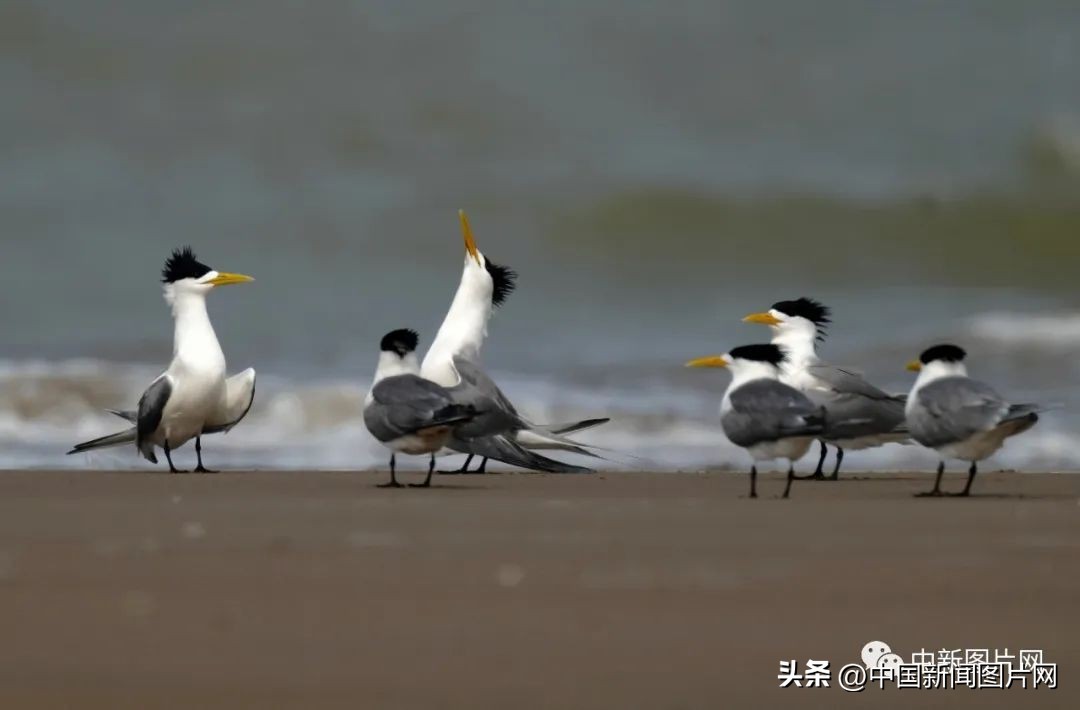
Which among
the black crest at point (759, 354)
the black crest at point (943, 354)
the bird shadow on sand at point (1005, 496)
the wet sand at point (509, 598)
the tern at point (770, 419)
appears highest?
the black crest at point (943, 354)

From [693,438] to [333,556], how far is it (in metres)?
6.22

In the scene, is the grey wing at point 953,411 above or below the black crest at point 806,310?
below

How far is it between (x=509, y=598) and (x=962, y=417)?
9.96 ft

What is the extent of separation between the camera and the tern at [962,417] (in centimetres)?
684

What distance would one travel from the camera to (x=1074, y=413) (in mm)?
11414

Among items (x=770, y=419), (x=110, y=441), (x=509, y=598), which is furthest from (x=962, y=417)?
(x=110, y=441)

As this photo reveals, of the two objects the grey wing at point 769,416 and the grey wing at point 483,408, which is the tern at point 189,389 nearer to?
the grey wing at point 483,408

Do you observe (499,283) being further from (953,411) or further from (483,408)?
(953,411)

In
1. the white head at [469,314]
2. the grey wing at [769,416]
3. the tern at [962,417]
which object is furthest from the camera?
the white head at [469,314]

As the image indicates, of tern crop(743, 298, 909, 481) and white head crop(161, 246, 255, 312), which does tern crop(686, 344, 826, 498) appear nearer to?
tern crop(743, 298, 909, 481)

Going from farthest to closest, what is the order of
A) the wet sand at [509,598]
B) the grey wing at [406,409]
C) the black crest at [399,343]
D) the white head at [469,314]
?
the white head at [469,314] → the black crest at [399,343] → the grey wing at [406,409] → the wet sand at [509,598]

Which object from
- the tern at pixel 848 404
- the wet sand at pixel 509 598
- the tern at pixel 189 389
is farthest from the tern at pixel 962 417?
the tern at pixel 189 389

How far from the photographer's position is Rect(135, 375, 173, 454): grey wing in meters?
8.80

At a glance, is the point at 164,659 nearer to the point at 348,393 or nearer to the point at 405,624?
the point at 405,624
